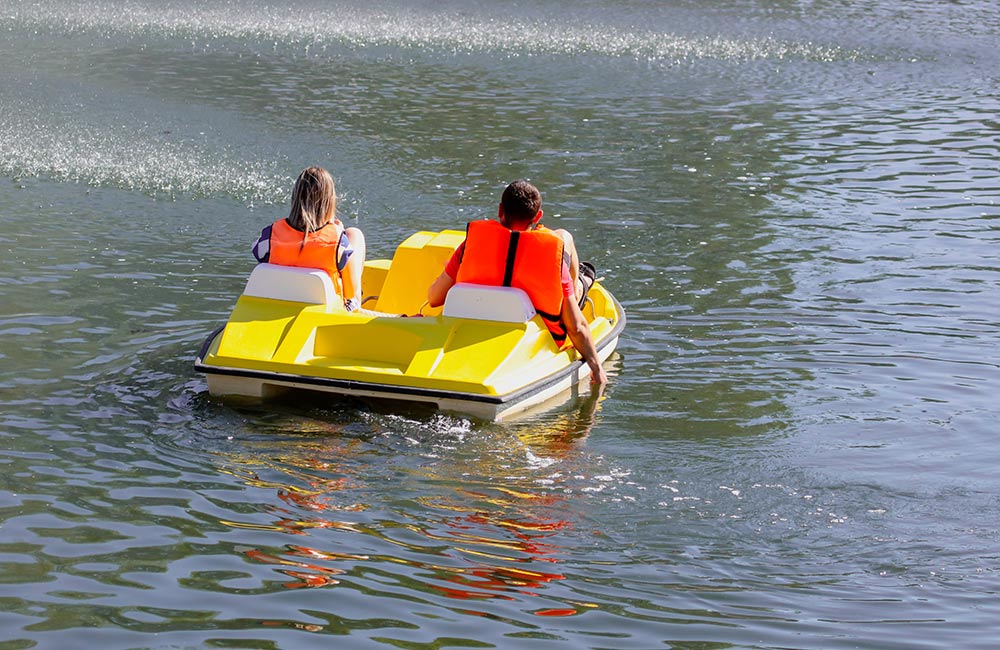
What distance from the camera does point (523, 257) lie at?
26.2ft

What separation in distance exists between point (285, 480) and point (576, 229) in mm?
6073

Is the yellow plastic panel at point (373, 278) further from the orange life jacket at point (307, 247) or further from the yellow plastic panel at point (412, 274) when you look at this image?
the orange life jacket at point (307, 247)

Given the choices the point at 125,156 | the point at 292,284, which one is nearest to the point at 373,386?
the point at 292,284

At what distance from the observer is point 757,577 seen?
5.71 m

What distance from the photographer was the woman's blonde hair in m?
7.96

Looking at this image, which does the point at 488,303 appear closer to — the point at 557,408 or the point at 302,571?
the point at 557,408

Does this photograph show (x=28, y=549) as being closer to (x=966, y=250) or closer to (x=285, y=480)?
(x=285, y=480)

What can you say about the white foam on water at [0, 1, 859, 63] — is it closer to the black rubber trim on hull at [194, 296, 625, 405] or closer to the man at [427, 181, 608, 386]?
the man at [427, 181, 608, 386]

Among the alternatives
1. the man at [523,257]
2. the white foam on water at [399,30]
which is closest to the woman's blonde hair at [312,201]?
the man at [523,257]

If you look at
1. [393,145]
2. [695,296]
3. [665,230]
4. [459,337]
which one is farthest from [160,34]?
[459,337]

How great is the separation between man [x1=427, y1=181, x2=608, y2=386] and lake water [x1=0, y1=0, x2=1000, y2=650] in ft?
2.27

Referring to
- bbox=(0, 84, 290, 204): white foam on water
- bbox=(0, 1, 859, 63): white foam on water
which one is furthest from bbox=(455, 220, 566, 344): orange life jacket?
bbox=(0, 1, 859, 63): white foam on water

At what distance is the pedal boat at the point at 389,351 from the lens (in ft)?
24.4

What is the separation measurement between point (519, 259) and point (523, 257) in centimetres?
3
